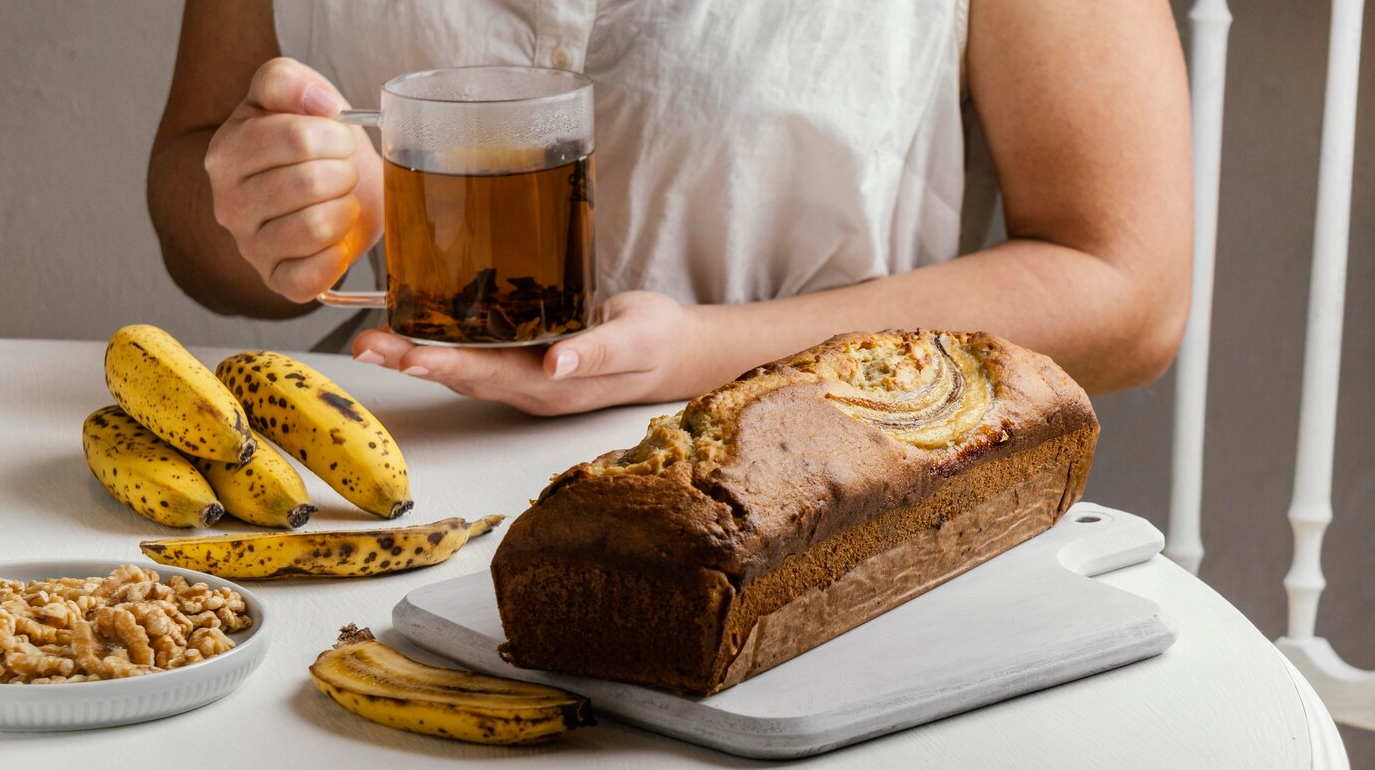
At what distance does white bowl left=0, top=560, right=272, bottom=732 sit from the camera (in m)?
0.72

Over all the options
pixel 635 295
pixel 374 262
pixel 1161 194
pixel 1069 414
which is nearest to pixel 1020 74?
pixel 1161 194

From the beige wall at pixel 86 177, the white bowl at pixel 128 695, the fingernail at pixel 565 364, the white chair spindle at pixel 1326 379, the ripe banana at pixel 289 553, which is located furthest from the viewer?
the beige wall at pixel 86 177

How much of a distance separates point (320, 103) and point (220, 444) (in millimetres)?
294

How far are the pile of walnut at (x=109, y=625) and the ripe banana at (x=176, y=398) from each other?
198 millimetres

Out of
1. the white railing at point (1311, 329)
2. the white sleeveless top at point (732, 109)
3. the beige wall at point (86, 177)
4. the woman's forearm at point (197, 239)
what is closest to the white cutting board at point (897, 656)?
the white sleeveless top at point (732, 109)

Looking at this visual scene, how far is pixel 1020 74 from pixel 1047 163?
0.10 metres

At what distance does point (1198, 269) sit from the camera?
1995 millimetres

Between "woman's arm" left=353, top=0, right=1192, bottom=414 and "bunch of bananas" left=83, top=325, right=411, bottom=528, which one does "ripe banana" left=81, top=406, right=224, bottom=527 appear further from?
"woman's arm" left=353, top=0, right=1192, bottom=414

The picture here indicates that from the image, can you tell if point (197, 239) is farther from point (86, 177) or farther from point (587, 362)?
point (86, 177)

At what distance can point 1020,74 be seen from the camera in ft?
5.08

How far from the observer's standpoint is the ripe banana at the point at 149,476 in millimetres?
1022

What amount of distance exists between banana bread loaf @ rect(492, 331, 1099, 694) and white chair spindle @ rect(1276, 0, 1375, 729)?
1.09 m

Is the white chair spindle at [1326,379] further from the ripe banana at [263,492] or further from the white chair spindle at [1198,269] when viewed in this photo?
→ the ripe banana at [263,492]

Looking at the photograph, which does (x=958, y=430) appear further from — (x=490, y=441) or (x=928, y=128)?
(x=928, y=128)
